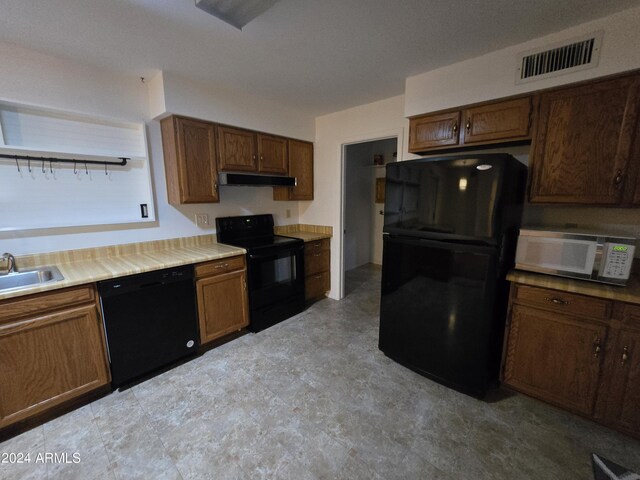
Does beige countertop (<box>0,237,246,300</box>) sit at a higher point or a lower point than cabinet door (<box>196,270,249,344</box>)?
higher

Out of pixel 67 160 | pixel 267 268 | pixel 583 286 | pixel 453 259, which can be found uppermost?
pixel 67 160

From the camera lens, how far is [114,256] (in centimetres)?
236

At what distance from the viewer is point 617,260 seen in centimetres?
154

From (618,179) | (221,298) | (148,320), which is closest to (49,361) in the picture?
(148,320)

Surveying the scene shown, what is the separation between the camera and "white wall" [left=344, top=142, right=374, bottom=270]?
192 inches

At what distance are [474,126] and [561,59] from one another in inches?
22.9

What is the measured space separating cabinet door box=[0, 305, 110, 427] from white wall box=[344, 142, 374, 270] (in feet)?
11.8

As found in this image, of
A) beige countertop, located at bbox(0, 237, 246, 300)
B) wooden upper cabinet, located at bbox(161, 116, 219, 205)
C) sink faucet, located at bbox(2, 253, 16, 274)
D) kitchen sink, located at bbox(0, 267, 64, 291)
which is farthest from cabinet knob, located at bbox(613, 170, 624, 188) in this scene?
sink faucet, located at bbox(2, 253, 16, 274)

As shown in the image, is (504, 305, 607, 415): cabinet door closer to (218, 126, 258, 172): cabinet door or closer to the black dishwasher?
the black dishwasher

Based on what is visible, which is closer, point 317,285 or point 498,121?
point 498,121

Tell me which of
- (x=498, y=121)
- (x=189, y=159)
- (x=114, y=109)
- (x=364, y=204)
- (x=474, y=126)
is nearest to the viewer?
(x=498, y=121)

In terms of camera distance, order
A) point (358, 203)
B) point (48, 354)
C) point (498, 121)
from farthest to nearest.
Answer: point (358, 203), point (498, 121), point (48, 354)

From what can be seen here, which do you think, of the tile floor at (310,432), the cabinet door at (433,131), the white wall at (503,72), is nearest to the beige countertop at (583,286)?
the tile floor at (310,432)

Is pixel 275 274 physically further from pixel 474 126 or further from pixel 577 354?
pixel 577 354
